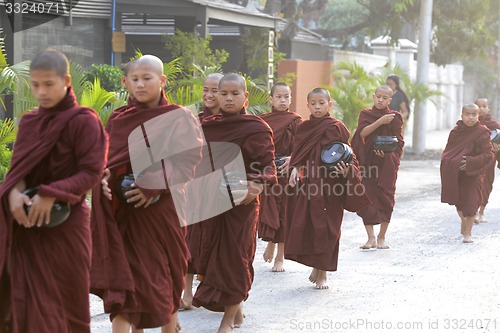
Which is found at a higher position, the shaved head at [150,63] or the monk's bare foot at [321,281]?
the shaved head at [150,63]

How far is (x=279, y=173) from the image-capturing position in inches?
368

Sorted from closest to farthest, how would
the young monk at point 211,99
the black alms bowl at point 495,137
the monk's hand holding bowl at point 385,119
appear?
the young monk at point 211,99 → the monk's hand holding bowl at point 385,119 → the black alms bowl at point 495,137

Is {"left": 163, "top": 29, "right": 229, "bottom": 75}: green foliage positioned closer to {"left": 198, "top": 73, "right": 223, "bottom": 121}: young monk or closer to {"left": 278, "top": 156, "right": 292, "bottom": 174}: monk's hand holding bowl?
{"left": 278, "top": 156, "right": 292, "bottom": 174}: monk's hand holding bowl

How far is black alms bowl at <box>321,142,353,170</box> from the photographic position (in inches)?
350

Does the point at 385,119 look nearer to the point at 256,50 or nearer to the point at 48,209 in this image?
the point at 48,209

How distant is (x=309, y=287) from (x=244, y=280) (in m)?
2.02

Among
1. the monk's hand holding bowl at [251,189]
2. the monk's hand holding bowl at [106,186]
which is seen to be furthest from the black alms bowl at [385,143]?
the monk's hand holding bowl at [106,186]

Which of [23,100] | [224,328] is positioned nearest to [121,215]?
[224,328]

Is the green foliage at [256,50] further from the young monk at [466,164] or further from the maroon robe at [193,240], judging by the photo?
the maroon robe at [193,240]

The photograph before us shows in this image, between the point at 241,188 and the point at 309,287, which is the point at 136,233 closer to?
the point at 241,188

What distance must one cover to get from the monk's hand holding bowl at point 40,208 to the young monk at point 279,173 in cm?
447

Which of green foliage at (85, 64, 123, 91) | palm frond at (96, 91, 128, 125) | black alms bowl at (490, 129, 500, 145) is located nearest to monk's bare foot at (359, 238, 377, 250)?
black alms bowl at (490, 129, 500, 145)

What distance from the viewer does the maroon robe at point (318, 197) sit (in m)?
8.99

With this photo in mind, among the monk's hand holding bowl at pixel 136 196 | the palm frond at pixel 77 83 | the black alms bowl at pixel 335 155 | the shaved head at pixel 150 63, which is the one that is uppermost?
the shaved head at pixel 150 63
